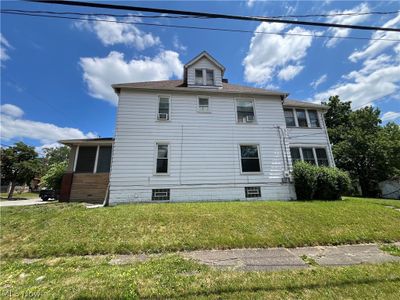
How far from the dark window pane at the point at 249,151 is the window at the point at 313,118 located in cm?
523

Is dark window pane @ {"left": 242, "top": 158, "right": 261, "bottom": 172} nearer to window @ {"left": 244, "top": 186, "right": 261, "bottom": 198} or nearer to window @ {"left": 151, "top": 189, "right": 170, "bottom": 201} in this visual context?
window @ {"left": 244, "top": 186, "right": 261, "bottom": 198}

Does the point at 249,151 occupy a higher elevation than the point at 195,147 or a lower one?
lower

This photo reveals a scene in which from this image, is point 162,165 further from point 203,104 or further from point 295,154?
point 295,154

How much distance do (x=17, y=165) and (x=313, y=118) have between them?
3369cm

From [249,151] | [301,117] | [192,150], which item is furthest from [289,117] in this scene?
[192,150]

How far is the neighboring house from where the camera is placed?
9.88m

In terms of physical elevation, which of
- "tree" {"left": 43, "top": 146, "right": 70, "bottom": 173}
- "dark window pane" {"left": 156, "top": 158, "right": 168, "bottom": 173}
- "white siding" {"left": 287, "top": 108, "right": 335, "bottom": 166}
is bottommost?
"dark window pane" {"left": 156, "top": 158, "right": 168, "bottom": 173}

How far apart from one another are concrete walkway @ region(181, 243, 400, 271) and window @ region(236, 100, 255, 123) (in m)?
7.67

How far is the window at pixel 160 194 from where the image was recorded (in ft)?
32.0

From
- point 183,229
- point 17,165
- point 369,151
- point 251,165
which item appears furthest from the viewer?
point 17,165

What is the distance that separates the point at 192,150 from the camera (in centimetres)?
1042

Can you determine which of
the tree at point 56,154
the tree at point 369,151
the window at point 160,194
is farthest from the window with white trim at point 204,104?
the tree at point 56,154

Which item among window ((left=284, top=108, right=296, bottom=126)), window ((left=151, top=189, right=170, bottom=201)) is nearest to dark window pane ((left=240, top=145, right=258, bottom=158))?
window ((left=284, top=108, right=296, bottom=126))

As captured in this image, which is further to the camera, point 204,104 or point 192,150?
point 204,104
